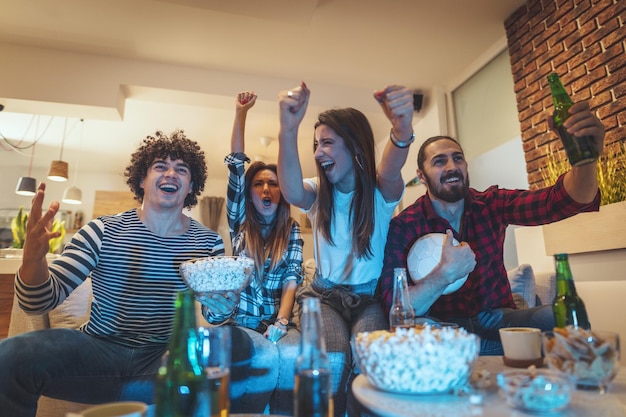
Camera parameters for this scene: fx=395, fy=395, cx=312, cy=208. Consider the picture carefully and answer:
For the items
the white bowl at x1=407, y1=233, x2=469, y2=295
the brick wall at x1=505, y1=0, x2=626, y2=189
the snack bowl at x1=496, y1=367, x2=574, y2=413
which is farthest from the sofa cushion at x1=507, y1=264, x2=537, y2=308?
the snack bowl at x1=496, y1=367, x2=574, y2=413

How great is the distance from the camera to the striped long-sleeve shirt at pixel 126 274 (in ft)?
4.24

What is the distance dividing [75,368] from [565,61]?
312cm

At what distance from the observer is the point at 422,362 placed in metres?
0.61

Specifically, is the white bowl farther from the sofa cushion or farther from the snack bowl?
the sofa cushion

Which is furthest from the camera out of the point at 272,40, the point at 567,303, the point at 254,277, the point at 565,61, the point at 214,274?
the point at 272,40

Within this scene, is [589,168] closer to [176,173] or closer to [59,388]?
[176,173]

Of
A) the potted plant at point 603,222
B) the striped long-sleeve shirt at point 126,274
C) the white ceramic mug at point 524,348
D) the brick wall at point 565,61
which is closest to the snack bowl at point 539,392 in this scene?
the white ceramic mug at point 524,348

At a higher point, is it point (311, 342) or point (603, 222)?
point (603, 222)

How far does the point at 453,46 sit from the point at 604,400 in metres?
3.38

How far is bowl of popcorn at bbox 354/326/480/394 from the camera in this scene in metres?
0.61

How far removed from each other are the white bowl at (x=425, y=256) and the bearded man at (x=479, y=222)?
35 mm

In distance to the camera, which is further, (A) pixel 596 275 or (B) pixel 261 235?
(A) pixel 596 275

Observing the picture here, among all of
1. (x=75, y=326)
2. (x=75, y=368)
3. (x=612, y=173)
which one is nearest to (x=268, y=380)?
(x=75, y=368)

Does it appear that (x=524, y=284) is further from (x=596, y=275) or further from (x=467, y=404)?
(x=467, y=404)
